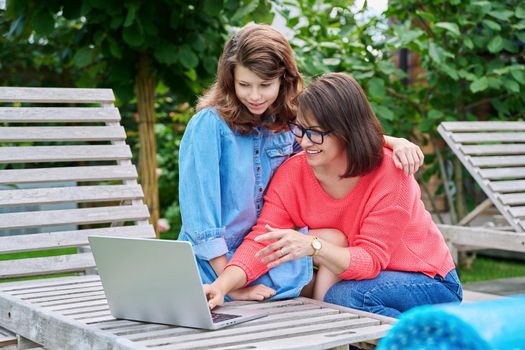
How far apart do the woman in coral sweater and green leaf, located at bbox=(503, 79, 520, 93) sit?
3.05 meters

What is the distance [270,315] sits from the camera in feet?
8.21

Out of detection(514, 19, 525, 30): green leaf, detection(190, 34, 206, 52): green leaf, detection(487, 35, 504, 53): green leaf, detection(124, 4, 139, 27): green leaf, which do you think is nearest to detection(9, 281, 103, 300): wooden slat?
detection(124, 4, 139, 27): green leaf

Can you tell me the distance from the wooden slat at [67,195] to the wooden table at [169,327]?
0.80 metres

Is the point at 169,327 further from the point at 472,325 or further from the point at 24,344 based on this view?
the point at 472,325

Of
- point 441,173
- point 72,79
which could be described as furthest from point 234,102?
point 72,79

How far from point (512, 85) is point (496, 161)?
75cm

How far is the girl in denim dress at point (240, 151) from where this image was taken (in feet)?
9.40

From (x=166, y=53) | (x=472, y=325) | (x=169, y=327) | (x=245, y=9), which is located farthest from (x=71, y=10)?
(x=472, y=325)

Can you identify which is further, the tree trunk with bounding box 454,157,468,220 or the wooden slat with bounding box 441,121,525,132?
the tree trunk with bounding box 454,157,468,220

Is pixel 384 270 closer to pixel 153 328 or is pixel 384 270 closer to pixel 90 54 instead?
pixel 153 328

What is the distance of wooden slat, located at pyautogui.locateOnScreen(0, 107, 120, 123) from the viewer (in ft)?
13.0

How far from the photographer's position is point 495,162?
17.1ft

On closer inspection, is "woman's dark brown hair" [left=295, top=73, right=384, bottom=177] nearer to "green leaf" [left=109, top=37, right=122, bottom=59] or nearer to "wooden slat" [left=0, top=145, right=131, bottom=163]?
"wooden slat" [left=0, top=145, right=131, bottom=163]

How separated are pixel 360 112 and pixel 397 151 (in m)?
0.18
